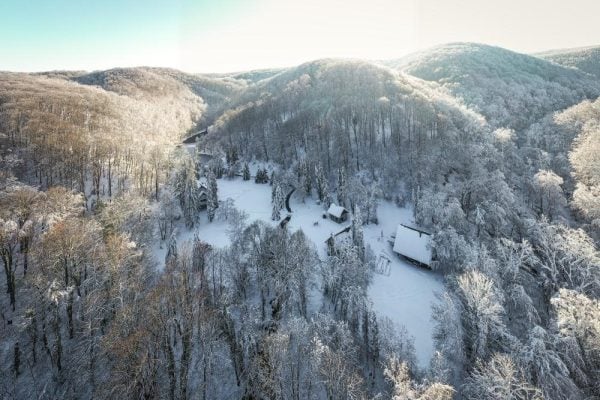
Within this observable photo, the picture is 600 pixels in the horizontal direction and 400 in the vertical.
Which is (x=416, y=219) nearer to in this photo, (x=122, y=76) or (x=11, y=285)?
(x=11, y=285)

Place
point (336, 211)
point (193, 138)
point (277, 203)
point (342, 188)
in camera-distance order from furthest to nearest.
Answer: point (193, 138), point (342, 188), point (336, 211), point (277, 203)

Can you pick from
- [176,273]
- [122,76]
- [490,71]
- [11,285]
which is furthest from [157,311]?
[122,76]

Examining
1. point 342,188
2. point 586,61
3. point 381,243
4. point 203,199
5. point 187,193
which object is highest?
point 586,61

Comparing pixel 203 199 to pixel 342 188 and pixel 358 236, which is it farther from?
pixel 358 236

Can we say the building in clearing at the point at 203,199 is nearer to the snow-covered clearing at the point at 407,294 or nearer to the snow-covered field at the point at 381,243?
the snow-covered field at the point at 381,243

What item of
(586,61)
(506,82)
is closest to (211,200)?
(506,82)

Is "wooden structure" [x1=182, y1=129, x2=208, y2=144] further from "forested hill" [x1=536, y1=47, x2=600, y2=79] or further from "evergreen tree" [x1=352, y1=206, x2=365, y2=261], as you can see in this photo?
"forested hill" [x1=536, y1=47, x2=600, y2=79]
